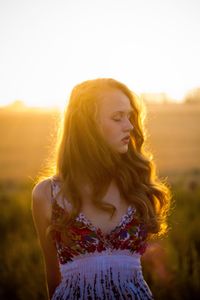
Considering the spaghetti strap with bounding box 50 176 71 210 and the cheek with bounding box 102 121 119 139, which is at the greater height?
the cheek with bounding box 102 121 119 139

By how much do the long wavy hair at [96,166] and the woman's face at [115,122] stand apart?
1.0 inches

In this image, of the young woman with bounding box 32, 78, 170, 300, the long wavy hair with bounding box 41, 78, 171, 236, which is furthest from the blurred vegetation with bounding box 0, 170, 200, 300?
the young woman with bounding box 32, 78, 170, 300

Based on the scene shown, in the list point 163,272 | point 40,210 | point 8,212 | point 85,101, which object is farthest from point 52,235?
point 8,212

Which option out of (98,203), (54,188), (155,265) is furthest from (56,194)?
(155,265)

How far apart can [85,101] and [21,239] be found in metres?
5.68

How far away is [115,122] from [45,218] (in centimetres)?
53

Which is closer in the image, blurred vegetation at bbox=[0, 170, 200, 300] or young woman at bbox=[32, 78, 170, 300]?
young woman at bbox=[32, 78, 170, 300]

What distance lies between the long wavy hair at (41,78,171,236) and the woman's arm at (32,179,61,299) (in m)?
0.08

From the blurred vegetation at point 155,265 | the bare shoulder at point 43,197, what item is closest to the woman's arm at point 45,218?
the bare shoulder at point 43,197

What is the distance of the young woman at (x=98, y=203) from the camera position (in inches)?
96.9

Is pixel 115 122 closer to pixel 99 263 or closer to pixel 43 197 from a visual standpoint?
pixel 43 197

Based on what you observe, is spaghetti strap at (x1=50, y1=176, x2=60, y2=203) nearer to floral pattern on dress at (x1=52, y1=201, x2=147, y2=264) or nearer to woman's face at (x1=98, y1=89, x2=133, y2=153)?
floral pattern on dress at (x1=52, y1=201, x2=147, y2=264)

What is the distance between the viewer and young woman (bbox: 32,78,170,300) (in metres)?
2.46

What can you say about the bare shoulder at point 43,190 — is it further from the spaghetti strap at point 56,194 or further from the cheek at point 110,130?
the cheek at point 110,130
